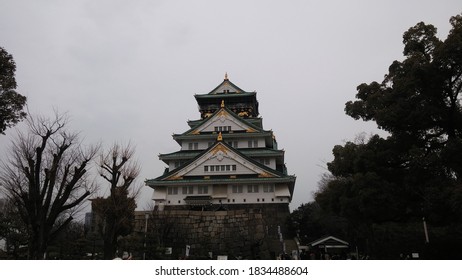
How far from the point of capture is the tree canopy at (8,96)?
41.8 ft

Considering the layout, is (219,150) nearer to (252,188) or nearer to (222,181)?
(222,181)

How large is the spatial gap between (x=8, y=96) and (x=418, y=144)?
16292 mm

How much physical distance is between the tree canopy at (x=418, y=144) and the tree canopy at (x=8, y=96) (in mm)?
14142

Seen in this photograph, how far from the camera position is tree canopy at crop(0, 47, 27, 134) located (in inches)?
502

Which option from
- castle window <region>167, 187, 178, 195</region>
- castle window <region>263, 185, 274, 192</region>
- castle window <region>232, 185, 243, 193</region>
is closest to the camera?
castle window <region>263, 185, 274, 192</region>

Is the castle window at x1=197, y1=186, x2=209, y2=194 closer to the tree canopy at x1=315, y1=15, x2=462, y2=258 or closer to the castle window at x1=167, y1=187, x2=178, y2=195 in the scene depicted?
the castle window at x1=167, y1=187, x2=178, y2=195

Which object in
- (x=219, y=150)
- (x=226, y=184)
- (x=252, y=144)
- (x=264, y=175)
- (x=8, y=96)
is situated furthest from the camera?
(x=252, y=144)

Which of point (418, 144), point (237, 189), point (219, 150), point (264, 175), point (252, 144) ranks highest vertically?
point (252, 144)

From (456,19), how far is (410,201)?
7.01 metres

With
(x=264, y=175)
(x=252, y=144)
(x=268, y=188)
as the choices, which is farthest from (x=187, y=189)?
(x=252, y=144)

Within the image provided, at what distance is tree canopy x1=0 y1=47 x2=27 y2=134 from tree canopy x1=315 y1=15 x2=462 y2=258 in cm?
1414

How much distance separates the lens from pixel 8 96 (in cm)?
1302

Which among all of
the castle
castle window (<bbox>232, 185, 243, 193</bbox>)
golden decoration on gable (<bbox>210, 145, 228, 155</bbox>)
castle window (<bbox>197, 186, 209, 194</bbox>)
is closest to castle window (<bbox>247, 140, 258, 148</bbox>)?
the castle
